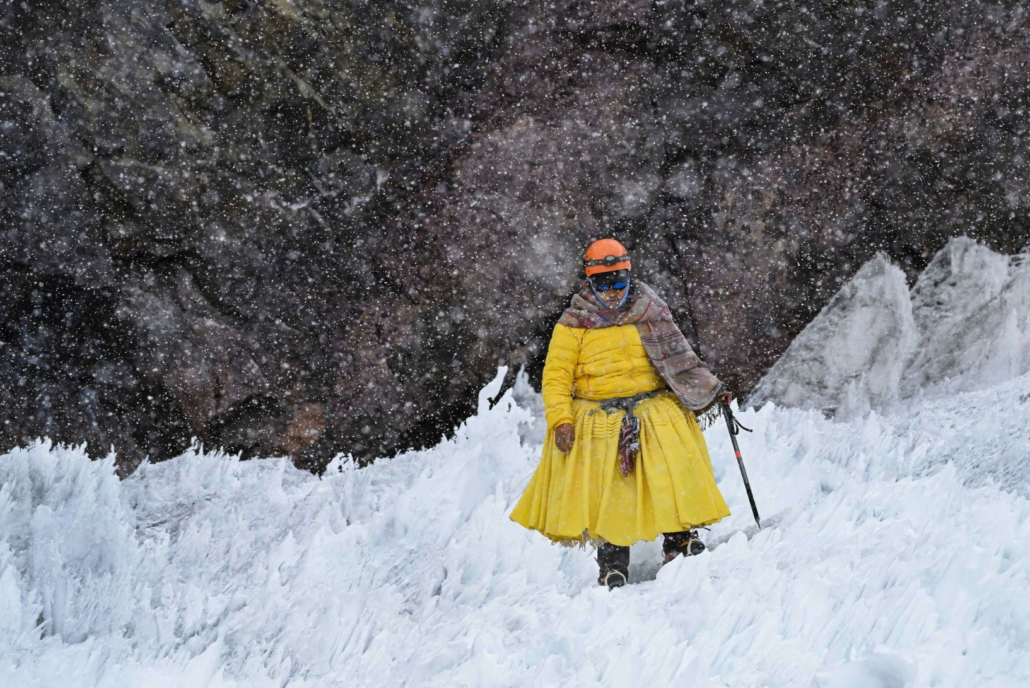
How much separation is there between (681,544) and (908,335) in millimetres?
1768

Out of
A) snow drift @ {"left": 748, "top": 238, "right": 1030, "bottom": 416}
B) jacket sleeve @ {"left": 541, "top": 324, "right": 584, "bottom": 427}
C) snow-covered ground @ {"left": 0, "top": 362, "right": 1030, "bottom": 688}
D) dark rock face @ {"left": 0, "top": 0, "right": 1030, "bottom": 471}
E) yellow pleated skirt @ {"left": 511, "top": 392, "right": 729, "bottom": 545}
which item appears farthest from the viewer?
snow drift @ {"left": 748, "top": 238, "right": 1030, "bottom": 416}

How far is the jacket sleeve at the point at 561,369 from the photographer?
133 inches

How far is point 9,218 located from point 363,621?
2.46m

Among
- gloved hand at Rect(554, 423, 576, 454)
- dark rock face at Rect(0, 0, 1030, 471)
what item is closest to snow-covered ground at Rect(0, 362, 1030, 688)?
dark rock face at Rect(0, 0, 1030, 471)

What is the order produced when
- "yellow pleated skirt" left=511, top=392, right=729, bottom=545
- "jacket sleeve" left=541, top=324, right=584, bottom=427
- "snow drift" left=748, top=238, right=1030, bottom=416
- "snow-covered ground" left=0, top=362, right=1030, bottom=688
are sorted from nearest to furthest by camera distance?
1. "snow-covered ground" left=0, top=362, right=1030, bottom=688
2. "yellow pleated skirt" left=511, top=392, right=729, bottom=545
3. "jacket sleeve" left=541, top=324, right=584, bottom=427
4. "snow drift" left=748, top=238, right=1030, bottom=416

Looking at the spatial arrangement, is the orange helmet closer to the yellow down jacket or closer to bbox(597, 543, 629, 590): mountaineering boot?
the yellow down jacket

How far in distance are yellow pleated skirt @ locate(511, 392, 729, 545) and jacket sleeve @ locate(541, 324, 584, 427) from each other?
0.29 ft

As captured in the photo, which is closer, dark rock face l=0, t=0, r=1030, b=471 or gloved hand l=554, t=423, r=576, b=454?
gloved hand l=554, t=423, r=576, b=454

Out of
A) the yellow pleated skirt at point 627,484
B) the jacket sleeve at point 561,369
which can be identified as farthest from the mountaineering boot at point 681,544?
the jacket sleeve at point 561,369

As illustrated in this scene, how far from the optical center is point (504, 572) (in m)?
3.49

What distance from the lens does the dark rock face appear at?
4.14m

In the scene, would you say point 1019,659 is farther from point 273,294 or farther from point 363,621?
point 273,294

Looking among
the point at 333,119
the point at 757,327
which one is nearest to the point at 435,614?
the point at 757,327

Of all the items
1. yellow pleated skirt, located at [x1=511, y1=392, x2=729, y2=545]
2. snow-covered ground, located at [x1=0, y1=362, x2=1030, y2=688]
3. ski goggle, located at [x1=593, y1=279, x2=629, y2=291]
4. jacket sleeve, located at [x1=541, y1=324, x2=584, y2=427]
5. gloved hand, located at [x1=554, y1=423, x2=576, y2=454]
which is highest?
ski goggle, located at [x1=593, y1=279, x2=629, y2=291]
